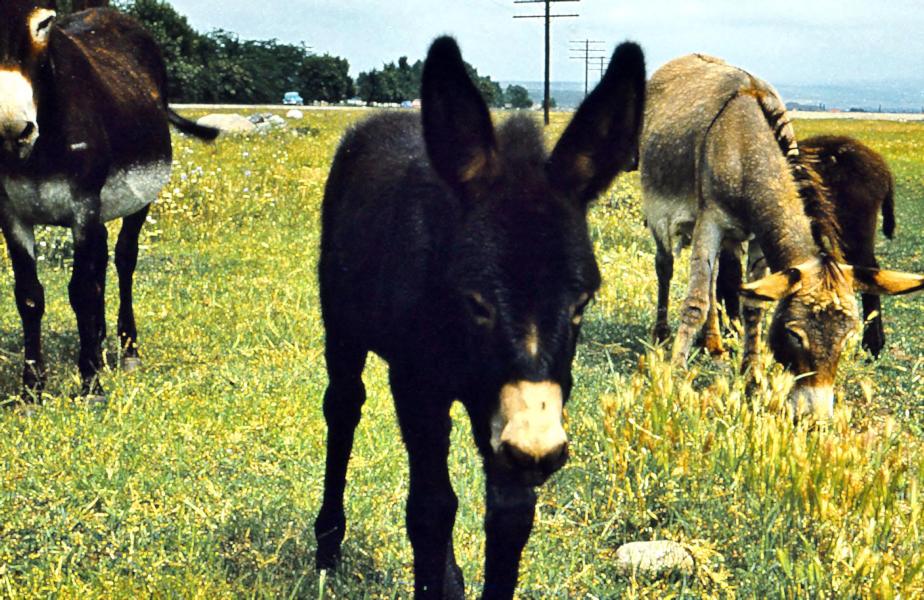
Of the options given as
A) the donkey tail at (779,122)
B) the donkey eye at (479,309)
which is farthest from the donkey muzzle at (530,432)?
the donkey tail at (779,122)

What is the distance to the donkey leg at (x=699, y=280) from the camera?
20.9ft

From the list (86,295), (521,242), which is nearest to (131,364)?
(86,295)

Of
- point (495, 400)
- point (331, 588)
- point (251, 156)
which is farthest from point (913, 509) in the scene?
point (251, 156)

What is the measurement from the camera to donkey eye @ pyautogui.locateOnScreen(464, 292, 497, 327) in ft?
7.43

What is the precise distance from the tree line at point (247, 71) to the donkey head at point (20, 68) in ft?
163

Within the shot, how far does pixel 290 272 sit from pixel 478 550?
5600 millimetres

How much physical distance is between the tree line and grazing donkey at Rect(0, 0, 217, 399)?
48.4 metres

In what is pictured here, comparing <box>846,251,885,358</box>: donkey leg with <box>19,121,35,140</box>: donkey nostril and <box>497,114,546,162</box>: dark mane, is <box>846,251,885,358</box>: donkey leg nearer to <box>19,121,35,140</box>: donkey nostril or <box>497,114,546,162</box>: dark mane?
<box>497,114,546,162</box>: dark mane

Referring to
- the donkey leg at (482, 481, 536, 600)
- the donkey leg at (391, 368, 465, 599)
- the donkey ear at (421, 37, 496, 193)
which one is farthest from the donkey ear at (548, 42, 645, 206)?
the donkey leg at (482, 481, 536, 600)

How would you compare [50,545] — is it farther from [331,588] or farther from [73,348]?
[73,348]

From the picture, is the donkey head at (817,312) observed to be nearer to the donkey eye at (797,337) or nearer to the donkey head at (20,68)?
the donkey eye at (797,337)

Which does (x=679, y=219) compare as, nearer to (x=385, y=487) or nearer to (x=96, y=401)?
(x=385, y=487)

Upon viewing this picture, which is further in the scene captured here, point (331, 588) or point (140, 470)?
point (140, 470)

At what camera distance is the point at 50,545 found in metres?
3.46
